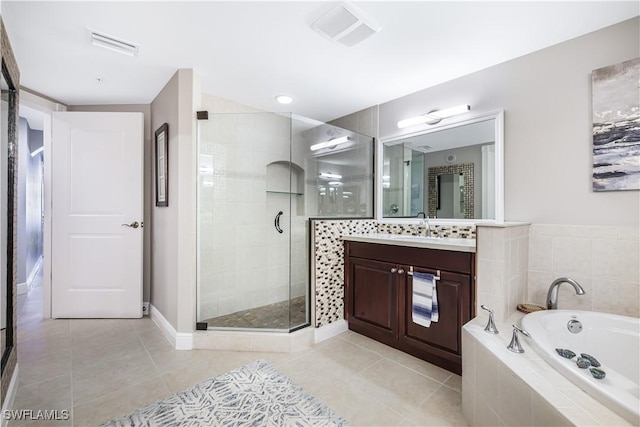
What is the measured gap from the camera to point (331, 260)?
8.68 feet

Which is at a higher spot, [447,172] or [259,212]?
[447,172]

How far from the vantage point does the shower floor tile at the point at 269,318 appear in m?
2.45

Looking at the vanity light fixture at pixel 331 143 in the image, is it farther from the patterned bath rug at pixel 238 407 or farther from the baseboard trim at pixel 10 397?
the baseboard trim at pixel 10 397

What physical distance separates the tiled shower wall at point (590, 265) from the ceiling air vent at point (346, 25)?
70.0 inches

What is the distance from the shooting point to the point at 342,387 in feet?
6.09

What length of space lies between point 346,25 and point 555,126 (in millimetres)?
1568

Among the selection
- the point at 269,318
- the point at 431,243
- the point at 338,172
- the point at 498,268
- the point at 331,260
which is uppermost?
the point at 338,172

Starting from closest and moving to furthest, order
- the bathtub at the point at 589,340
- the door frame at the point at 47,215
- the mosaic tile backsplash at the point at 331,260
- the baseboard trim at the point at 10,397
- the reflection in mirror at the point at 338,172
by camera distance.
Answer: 1. the bathtub at the point at 589,340
2. the baseboard trim at the point at 10,397
3. the mosaic tile backsplash at the point at 331,260
4. the reflection in mirror at the point at 338,172
5. the door frame at the point at 47,215

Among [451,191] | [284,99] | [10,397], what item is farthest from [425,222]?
[10,397]

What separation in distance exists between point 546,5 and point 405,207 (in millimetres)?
1735

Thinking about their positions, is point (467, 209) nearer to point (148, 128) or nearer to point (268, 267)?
A: point (268, 267)

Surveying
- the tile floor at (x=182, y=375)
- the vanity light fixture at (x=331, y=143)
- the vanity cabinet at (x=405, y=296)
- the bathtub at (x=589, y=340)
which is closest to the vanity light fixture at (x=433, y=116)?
the vanity light fixture at (x=331, y=143)

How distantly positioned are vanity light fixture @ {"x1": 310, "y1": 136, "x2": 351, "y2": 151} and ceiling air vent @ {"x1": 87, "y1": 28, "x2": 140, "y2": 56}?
1561mm

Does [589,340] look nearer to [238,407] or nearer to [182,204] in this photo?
[238,407]
